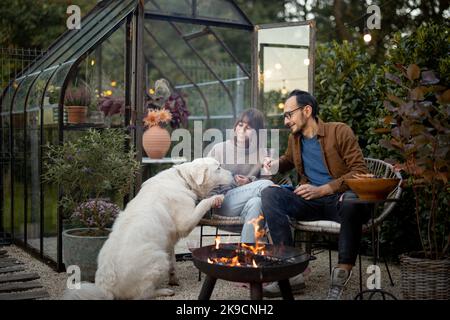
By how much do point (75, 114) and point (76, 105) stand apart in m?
0.11

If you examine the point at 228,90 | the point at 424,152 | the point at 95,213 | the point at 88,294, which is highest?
the point at 228,90

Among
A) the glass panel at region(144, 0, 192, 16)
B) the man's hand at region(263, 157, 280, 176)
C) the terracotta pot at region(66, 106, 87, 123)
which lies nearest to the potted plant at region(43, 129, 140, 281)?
the terracotta pot at region(66, 106, 87, 123)

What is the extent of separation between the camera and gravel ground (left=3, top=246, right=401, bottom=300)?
4.81 metres

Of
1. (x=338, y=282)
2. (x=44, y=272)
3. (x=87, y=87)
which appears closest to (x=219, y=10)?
(x=87, y=87)

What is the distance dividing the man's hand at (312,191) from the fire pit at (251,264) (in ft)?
3.00

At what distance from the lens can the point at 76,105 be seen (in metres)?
5.95

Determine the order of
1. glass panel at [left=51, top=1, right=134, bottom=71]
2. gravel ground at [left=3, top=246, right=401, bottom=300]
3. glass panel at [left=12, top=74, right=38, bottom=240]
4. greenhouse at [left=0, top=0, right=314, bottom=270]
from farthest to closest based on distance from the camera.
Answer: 1. glass panel at [left=12, top=74, right=38, bottom=240]
2. greenhouse at [left=0, top=0, right=314, bottom=270]
3. glass panel at [left=51, top=1, right=134, bottom=71]
4. gravel ground at [left=3, top=246, right=401, bottom=300]

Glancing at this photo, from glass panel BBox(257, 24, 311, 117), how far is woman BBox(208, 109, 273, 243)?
1696 millimetres

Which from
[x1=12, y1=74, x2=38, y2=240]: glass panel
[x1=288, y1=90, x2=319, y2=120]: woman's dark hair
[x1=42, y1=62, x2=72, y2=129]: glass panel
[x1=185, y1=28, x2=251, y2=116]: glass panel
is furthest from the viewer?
[x1=185, y1=28, x2=251, y2=116]: glass panel

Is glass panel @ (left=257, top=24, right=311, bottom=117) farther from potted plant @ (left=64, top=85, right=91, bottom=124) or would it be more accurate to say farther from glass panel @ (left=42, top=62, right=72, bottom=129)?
glass panel @ (left=42, top=62, right=72, bottom=129)

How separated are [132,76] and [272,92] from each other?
2158mm

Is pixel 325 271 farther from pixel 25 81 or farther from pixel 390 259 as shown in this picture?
pixel 25 81

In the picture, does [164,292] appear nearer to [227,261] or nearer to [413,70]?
[227,261]
